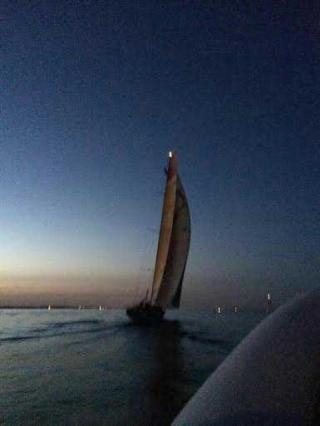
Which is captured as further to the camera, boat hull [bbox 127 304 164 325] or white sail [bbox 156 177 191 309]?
white sail [bbox 156 177 191 309]

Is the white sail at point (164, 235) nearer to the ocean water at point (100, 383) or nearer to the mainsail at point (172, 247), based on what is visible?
the mainsail at point (172, 247)

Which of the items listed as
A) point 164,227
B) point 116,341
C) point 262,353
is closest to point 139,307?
point 164,227

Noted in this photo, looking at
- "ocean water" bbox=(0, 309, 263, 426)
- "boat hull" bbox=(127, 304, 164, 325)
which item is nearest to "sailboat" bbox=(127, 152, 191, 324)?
"boat hull" bbox=(127, 304, 164, 325)

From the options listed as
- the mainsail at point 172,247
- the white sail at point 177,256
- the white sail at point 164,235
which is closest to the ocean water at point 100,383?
the white sail at point 164,235

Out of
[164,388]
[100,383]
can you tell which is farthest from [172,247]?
[164,388]

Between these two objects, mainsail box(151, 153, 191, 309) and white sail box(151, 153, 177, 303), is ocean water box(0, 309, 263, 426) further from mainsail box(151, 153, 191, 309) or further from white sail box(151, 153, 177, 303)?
mainsail box(151, 153, 191, 309)

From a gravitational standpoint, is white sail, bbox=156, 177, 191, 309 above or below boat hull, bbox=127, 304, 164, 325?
above

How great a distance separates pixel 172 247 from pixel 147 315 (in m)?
12.9

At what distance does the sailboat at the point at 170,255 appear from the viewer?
68.5 m

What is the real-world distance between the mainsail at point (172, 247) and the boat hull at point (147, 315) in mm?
1144

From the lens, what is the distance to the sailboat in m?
68.5

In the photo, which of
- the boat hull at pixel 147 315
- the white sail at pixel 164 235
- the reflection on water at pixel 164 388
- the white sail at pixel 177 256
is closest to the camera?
the reflection on water at pixel 164 388

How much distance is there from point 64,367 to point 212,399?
30946 millimetres

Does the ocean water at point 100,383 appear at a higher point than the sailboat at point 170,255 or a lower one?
lower
